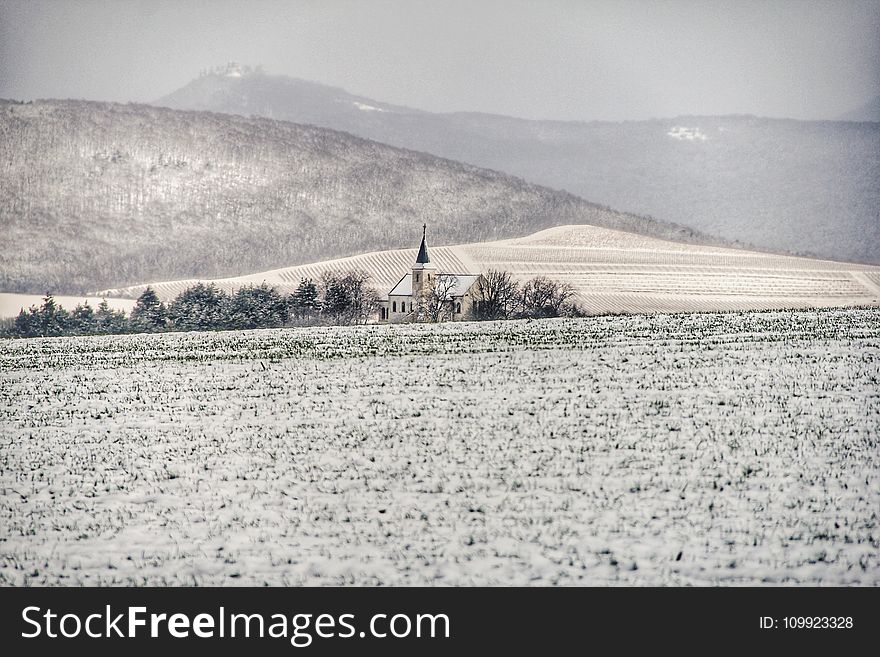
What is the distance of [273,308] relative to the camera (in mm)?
→ 16312

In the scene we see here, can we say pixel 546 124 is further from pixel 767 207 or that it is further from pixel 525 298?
pixel 767 207

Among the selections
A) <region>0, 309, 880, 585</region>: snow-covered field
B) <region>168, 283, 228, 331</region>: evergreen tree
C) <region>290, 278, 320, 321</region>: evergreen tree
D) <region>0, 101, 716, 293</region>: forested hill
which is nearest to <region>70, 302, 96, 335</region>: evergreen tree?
<region>0, 101, 716, 293</region>: forested hill

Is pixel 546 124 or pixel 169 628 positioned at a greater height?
pixel 546 124

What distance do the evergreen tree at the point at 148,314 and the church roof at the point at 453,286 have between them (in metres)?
3.86

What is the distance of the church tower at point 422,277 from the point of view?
14.5m

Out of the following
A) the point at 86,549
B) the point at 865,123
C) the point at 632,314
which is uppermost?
the point at 865,123

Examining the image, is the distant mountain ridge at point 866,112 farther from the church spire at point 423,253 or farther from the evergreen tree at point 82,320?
the evergreen tree at point 82,320

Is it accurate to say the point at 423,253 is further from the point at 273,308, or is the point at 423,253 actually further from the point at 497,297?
the point at 273,308

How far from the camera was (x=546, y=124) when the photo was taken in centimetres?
1547

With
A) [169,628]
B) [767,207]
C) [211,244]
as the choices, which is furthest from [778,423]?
[211,244]

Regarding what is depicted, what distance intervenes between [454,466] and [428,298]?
23.0 feet

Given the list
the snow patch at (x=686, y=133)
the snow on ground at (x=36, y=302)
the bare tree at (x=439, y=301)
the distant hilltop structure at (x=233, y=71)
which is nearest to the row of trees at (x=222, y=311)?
the snow on ground at (x=36, y=302)

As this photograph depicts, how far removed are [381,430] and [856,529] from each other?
4.48 meters

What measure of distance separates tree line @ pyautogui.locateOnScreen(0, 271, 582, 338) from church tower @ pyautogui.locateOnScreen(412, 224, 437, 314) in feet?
0.60
